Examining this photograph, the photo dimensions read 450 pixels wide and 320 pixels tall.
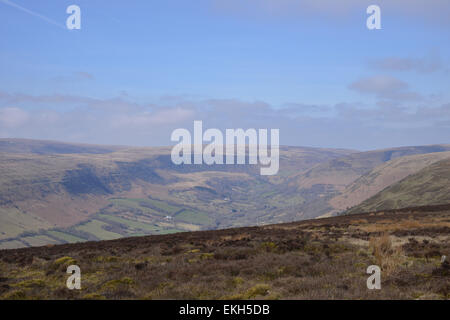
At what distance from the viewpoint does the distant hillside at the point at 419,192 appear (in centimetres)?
12850

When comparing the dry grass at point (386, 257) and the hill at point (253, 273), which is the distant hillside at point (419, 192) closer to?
the hill at point (253, 273)

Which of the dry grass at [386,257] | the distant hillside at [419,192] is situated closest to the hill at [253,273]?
the dry grass at [386,257]

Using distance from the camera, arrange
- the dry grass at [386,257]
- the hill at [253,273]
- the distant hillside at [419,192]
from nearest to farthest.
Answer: the hill at [253,273] < the dry grass at [386,257] < the distant hillside at [419,192]

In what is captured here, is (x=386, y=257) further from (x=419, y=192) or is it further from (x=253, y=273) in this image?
(x=419, y=192)

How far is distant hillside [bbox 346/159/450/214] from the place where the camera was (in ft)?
422

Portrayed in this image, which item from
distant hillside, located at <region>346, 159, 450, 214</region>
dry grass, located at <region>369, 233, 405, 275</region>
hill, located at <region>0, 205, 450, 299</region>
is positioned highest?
dry grass, located at <region>369, 233, 405, 275</region>

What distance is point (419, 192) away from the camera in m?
143

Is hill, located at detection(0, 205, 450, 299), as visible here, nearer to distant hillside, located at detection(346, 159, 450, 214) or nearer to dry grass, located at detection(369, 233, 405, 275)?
dry grass, located at detection(369, 233, 405, 275)

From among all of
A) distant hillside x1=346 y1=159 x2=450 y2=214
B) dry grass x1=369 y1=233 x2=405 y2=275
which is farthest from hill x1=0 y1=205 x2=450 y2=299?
distant hillside x1=346 y1=159 x2=450 y2=214

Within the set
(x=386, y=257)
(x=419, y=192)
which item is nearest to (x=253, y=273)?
(x=386, y=257)
